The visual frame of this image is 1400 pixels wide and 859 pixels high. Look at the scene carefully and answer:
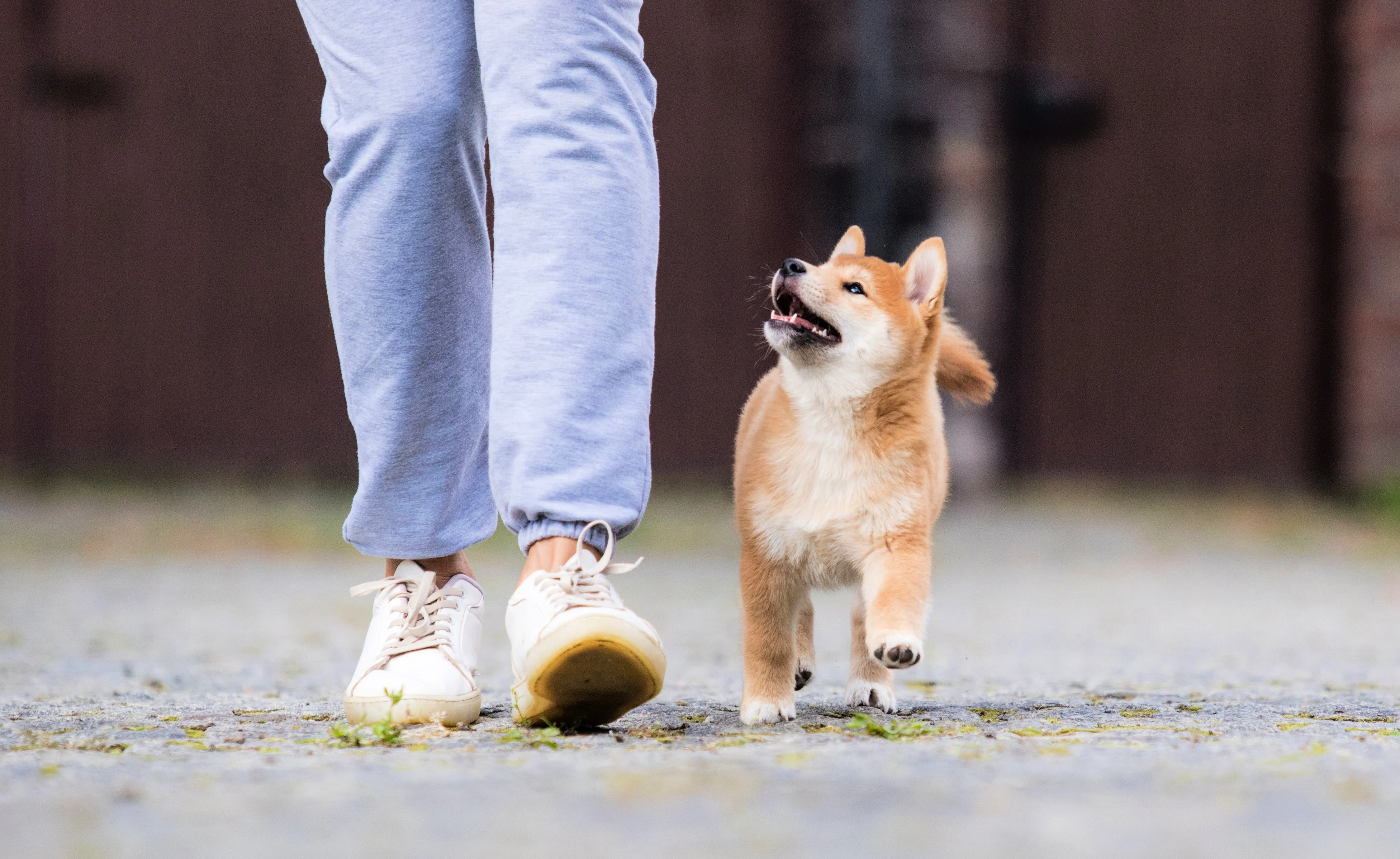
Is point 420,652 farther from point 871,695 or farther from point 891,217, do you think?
point 891,217

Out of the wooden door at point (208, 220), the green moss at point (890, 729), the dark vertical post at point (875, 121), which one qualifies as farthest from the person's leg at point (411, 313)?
the wooden door at point (208, 220)

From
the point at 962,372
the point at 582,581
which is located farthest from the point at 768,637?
the point at 962,372

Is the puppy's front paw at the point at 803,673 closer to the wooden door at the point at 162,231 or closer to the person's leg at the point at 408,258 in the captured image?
the person's leg at the point at 408,258

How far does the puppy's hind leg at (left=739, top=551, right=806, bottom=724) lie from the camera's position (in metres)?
2.12

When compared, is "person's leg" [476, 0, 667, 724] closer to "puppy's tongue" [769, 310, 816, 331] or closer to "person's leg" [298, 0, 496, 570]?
"person's leg" [298, 0, 496, 570]

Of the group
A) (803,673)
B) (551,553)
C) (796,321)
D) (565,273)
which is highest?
(565,273)

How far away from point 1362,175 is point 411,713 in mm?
6650

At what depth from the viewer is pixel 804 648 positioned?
2.45 m

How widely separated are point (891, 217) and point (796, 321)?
184 inches

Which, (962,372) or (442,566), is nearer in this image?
(442,566)

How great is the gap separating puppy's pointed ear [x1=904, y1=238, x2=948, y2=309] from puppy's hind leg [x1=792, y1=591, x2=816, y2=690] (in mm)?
471

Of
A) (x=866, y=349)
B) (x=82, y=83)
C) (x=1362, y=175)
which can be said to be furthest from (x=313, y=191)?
(x=866, y=349)

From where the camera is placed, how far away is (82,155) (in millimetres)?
7293

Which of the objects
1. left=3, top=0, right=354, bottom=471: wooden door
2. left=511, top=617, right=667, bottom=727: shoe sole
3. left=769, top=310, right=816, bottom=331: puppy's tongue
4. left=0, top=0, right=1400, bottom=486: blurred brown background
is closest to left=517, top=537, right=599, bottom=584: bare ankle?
left=511, top=617, right=667, bottom=727: shoe sole
